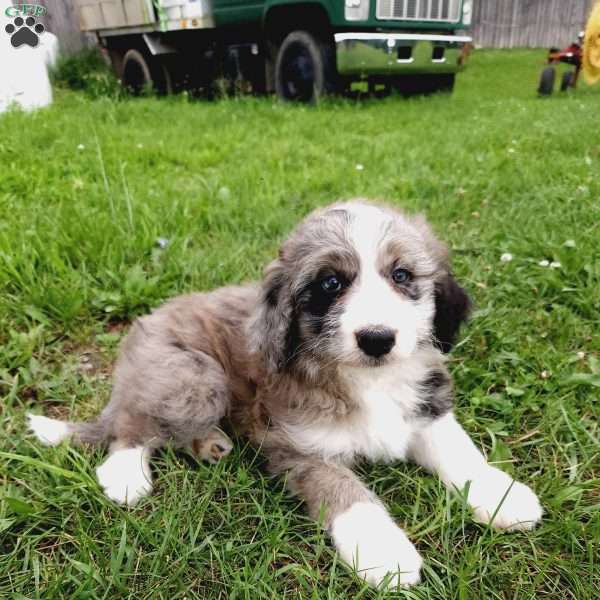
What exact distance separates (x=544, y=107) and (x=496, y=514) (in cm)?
1069

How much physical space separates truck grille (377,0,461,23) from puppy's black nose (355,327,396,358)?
8986 mm

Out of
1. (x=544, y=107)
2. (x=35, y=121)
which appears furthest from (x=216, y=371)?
(x=544, y=107)

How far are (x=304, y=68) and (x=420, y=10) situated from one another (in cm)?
234

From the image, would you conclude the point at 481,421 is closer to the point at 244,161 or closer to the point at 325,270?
the point at 325,270

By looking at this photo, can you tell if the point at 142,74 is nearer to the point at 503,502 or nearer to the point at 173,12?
the point at 173,12

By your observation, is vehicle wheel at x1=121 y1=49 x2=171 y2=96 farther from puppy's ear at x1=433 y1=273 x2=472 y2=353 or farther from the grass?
puppy's ear at x1=433 y1=273 x2=472 y2=353

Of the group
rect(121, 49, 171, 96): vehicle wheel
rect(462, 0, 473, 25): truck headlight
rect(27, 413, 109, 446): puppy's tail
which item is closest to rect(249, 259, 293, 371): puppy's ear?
rect(27, 413, 109, 446): puppy's tail

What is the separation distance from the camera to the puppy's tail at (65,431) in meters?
2.56

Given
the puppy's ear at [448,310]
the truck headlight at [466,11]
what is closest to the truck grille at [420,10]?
the truck headlight at [466,11]

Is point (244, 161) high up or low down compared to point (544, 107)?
up

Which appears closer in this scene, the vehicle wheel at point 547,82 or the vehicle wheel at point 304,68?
the vehicle wheel at point 304,68

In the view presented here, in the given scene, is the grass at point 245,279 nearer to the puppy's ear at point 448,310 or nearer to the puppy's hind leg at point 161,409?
the puppy's hind leg at point 161,409

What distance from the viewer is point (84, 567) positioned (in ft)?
6.29

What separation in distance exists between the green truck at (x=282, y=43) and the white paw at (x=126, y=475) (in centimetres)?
845
